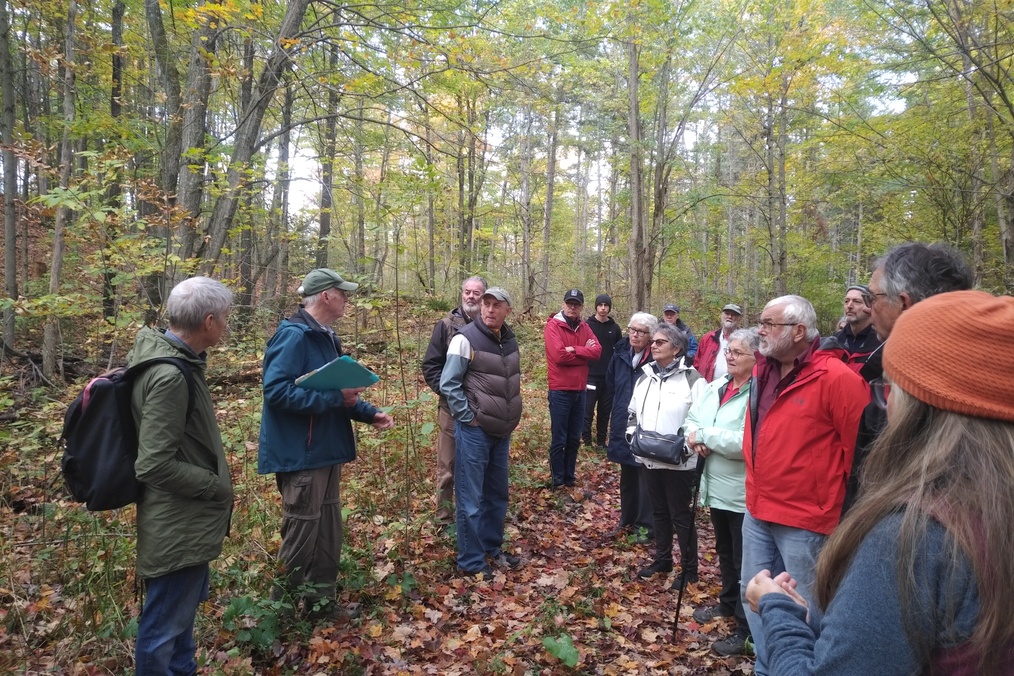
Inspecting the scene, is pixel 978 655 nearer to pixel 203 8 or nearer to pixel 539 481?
pixel 539 481

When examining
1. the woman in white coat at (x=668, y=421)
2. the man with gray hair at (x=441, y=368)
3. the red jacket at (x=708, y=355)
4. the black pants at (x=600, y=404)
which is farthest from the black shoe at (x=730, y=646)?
the black pants at (x=600, y=404)

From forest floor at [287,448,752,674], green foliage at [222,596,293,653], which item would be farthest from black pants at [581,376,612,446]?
green foliage at [222,596,293,653]

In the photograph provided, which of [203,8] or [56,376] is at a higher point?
[203,8]

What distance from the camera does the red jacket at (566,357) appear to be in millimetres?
6117

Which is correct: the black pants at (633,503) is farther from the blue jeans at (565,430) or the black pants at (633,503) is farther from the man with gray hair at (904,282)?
the man with gray hair at (904,282)

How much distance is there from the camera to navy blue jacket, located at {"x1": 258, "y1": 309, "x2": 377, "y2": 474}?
123 inches

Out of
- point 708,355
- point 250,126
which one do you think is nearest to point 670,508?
point 708,355

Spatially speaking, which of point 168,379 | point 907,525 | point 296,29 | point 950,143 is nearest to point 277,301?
point 296,29

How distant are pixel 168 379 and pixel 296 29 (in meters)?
5.41

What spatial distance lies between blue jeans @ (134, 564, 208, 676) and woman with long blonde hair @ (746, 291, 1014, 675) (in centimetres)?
261

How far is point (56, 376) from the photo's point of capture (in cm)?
738

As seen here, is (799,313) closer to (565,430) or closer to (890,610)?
(890,610)

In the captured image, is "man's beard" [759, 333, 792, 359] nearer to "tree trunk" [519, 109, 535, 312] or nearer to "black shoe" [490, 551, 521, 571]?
"black shoe" [490, 551, 521, 571]

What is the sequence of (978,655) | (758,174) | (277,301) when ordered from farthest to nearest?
1. (758,174)
2. (277,301)
3. (978,655)
